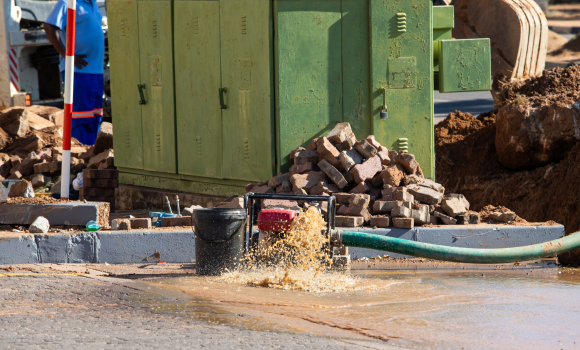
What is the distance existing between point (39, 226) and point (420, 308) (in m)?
3.82

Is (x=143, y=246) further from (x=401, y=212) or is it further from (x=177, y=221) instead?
(x=401, y=212)

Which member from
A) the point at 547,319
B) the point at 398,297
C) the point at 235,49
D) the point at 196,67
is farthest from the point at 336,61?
the point at 547,319

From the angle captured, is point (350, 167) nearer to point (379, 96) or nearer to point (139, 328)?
point (379, 96)

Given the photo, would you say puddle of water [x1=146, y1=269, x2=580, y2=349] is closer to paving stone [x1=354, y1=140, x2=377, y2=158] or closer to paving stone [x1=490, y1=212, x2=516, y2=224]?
paving stone [x1=490, y1=212, x2=516, y2=224]

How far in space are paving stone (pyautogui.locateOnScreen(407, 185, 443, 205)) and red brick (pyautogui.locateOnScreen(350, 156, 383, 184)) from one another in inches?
16.3

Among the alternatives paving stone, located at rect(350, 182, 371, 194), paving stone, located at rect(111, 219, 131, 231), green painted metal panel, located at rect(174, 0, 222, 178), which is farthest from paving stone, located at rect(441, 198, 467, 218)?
paving stone, located at rect(111, 219, 131, 231)

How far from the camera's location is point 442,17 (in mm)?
8688

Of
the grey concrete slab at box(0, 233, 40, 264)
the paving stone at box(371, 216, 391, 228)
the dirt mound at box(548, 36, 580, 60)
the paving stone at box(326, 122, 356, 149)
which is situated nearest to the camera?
the grey concrete slab at box(0, 233, 40, 264)

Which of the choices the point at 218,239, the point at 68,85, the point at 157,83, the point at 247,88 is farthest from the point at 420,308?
the point at 157,83

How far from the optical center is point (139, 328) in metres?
4.20

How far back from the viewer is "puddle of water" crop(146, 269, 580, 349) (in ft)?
13.6

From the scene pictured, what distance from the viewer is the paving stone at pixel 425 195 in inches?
290

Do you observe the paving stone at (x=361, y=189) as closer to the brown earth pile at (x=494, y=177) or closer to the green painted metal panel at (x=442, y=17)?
the green painted metal panel at (x=442, y=17)

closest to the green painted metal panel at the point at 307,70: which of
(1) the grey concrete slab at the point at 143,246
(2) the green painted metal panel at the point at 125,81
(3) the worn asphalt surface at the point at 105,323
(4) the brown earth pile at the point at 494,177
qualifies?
(1) the grey concrete slab at the point at 143,246
